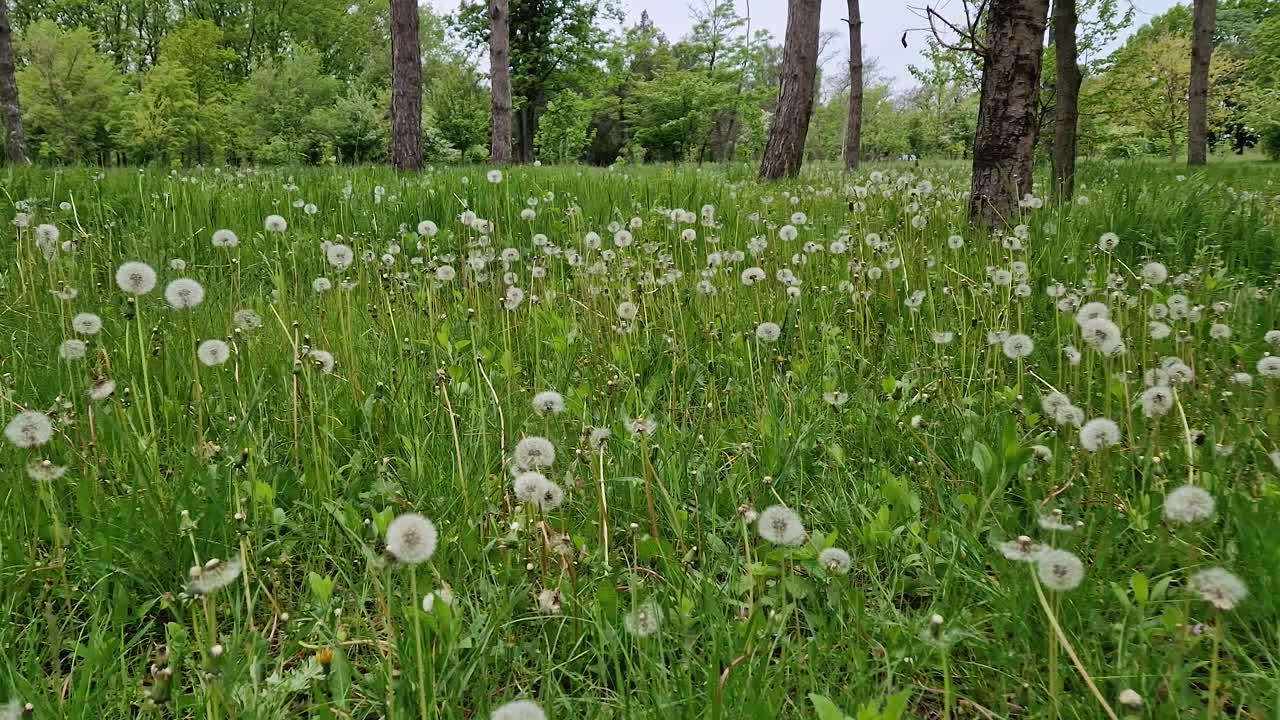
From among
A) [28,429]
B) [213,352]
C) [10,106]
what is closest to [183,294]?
[213,352]

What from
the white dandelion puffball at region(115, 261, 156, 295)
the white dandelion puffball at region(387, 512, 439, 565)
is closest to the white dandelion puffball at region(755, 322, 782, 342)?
the white dandelion puffball at region(387, 512, 439, 565)

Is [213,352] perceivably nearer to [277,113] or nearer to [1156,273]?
[1156,273]

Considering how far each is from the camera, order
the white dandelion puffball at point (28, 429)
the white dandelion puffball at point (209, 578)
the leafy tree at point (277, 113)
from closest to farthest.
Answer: the white dandelion puffball at point (209, 578) → the white dandelion puffball at point (28, 429) → the leafy tree at point (277, 113)

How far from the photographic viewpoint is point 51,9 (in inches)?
1650

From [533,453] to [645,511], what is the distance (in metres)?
0.42

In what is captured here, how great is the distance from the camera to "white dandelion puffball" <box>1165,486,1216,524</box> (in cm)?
123

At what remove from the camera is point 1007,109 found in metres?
4.46

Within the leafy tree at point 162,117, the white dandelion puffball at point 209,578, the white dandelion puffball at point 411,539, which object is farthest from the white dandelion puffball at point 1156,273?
the leafy tree at point 162,117

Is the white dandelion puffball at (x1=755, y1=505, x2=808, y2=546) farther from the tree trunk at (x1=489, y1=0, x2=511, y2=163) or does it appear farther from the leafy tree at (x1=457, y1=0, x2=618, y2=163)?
the leafy tree at (x1=457, y1=0, x2=618, y2=163)

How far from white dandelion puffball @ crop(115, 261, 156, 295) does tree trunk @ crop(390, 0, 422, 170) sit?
8.52 m

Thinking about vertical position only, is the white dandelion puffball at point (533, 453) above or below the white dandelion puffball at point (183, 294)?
below

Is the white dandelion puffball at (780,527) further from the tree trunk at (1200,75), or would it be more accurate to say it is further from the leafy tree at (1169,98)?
the leafy tree at (1169,98)

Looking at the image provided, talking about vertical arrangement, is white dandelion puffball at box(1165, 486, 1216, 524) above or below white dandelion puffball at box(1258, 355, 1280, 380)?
below

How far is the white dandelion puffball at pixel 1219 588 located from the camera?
0.93 m
